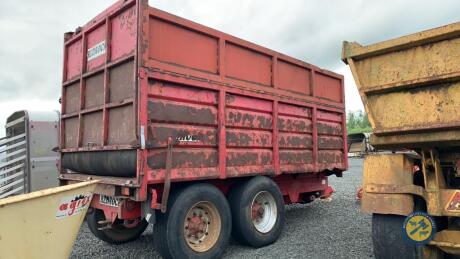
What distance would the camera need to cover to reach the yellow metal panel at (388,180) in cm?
342

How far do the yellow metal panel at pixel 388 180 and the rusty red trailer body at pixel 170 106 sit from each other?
1.84 meters

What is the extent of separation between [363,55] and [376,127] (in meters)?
0.73

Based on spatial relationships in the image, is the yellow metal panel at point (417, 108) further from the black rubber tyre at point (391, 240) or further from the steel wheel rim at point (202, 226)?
the steel wheel rim at point (202, 226)

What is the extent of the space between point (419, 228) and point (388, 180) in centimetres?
54

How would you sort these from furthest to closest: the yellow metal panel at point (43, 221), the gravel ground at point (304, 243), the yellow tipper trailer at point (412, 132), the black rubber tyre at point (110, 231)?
the black rubber tyre at point (110, 231) → the gravel ground at point (304, 243) → the yellow tipper trailer at point (412, 132) → the yellow metal panel at point (43, 221)

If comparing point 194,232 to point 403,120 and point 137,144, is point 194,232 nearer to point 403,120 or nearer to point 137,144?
point 137,144

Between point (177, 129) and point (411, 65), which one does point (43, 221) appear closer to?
point (177, 129)

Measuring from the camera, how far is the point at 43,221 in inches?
125

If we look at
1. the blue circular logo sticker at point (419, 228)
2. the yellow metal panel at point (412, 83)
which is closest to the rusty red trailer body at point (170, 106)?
the yellow metal panel at point (412, 83)

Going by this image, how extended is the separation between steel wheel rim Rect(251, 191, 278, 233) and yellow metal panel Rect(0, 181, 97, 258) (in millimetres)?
2520

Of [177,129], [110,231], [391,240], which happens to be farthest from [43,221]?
[391,240]

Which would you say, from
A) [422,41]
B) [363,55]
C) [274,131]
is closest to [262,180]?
[274,131]

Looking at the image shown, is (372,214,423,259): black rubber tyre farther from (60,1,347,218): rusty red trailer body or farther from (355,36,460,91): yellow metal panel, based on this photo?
(60,1,347,218): rusty red trailer body

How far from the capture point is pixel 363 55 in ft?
12.0
